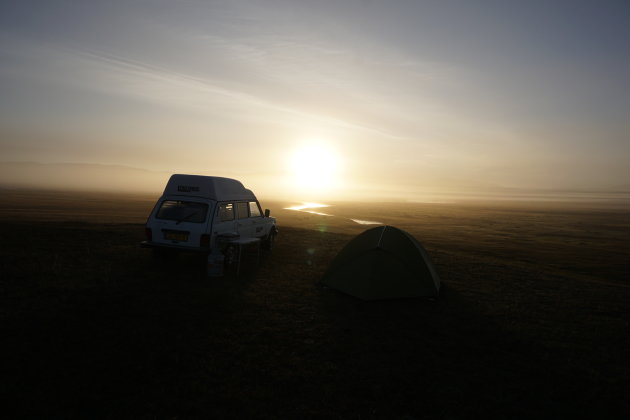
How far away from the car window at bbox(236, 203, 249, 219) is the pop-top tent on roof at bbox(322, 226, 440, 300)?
4.07 m

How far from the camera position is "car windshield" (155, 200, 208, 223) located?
351 inches

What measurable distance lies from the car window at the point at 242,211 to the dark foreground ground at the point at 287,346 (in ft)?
6.80

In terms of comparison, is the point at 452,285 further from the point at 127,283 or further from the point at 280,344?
the point at 127,283

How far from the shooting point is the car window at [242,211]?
34.6 ft

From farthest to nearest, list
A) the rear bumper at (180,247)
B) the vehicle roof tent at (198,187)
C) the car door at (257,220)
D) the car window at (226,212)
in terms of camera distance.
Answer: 1. the car door at (257,220)
2. the car window at (226,212)
3. the vehicle roof tent at (198,187)
4. the rear bumper at (180,247)

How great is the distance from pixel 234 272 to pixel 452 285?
6618 mm

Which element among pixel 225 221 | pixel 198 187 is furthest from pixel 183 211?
pixel 225 221

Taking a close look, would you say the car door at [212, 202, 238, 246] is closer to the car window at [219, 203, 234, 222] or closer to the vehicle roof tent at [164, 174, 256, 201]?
the car window at [219, 203, 234, 222]

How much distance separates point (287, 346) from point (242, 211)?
6.32 m

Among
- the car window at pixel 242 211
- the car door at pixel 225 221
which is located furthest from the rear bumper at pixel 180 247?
the car window at pixel 242 211

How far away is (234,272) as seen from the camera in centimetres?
973

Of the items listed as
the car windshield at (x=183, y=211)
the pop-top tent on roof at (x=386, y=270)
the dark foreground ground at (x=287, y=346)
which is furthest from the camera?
the car windshield at (x=183, y=211)

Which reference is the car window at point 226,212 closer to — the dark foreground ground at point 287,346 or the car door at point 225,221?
the car door at point 225,221

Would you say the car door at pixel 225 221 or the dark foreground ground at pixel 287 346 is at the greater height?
the car door at pixel 225 221
